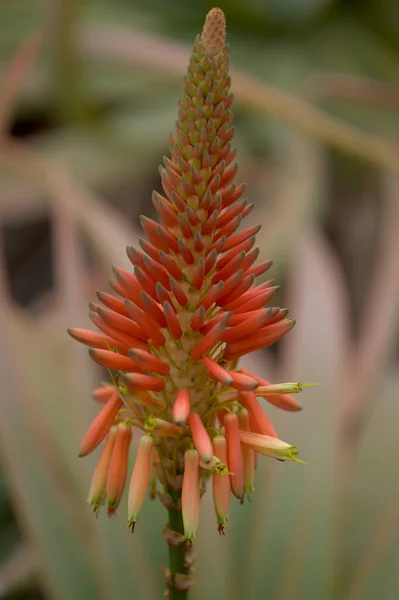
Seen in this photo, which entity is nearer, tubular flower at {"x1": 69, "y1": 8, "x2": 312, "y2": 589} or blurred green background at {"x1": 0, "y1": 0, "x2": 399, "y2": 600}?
tubular flower at {"x1": 69, "y1": 8, "x2": 312, "y2": 589}

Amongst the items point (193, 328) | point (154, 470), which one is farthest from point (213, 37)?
point (154, 470)

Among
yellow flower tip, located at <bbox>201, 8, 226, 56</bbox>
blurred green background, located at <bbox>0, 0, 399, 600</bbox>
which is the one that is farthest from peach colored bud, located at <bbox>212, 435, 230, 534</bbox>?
blurred green background, located at <bbox>0, 0, 399, 600</bbox>

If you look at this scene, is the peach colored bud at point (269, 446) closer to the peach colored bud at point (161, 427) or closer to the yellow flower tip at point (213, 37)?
the peach colored bud at point (161, 427)

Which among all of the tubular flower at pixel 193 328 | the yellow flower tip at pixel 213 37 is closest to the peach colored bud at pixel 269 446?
the tubular flower at pixel 193 328

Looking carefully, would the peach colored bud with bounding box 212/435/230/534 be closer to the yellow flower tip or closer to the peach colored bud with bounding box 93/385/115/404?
the peach colored bud with bounding box 93/385/115/404

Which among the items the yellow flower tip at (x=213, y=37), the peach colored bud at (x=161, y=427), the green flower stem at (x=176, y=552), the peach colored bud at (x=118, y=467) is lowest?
the green flower stem at (x=176, y=552)

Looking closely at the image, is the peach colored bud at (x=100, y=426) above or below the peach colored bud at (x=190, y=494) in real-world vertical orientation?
above
